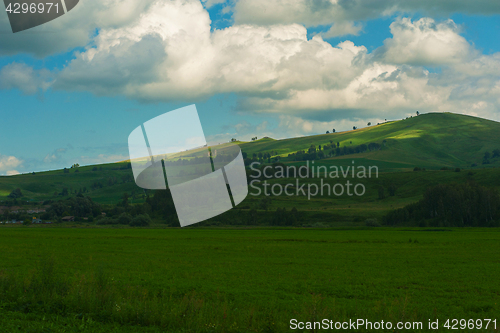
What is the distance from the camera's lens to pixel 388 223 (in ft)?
402

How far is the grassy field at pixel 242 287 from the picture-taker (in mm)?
15172

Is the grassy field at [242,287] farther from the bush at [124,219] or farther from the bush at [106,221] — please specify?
the bush at [106,221]

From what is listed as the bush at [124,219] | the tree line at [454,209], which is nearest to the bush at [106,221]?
the bush at [124,219]

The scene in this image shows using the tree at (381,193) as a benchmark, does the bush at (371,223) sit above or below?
below

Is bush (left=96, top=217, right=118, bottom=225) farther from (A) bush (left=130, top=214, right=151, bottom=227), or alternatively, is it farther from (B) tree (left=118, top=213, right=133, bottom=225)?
(A) bush (left=130, top=214, right=151, bottom=227)

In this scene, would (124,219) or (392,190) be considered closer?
(124,219)

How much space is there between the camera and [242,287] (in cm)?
2622

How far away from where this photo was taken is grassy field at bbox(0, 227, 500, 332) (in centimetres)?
1517

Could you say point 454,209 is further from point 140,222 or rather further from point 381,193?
point 140,222

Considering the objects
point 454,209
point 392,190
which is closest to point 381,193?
point 392,190

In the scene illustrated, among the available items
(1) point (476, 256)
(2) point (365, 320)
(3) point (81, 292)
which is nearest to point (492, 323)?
(2) point (365, 320)

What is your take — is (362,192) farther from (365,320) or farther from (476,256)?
(365,320)

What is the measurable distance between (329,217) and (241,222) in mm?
30352

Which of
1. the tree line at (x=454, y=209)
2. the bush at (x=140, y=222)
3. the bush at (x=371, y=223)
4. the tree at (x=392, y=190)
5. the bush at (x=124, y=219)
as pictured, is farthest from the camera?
the tree at (x=392, y=190)
